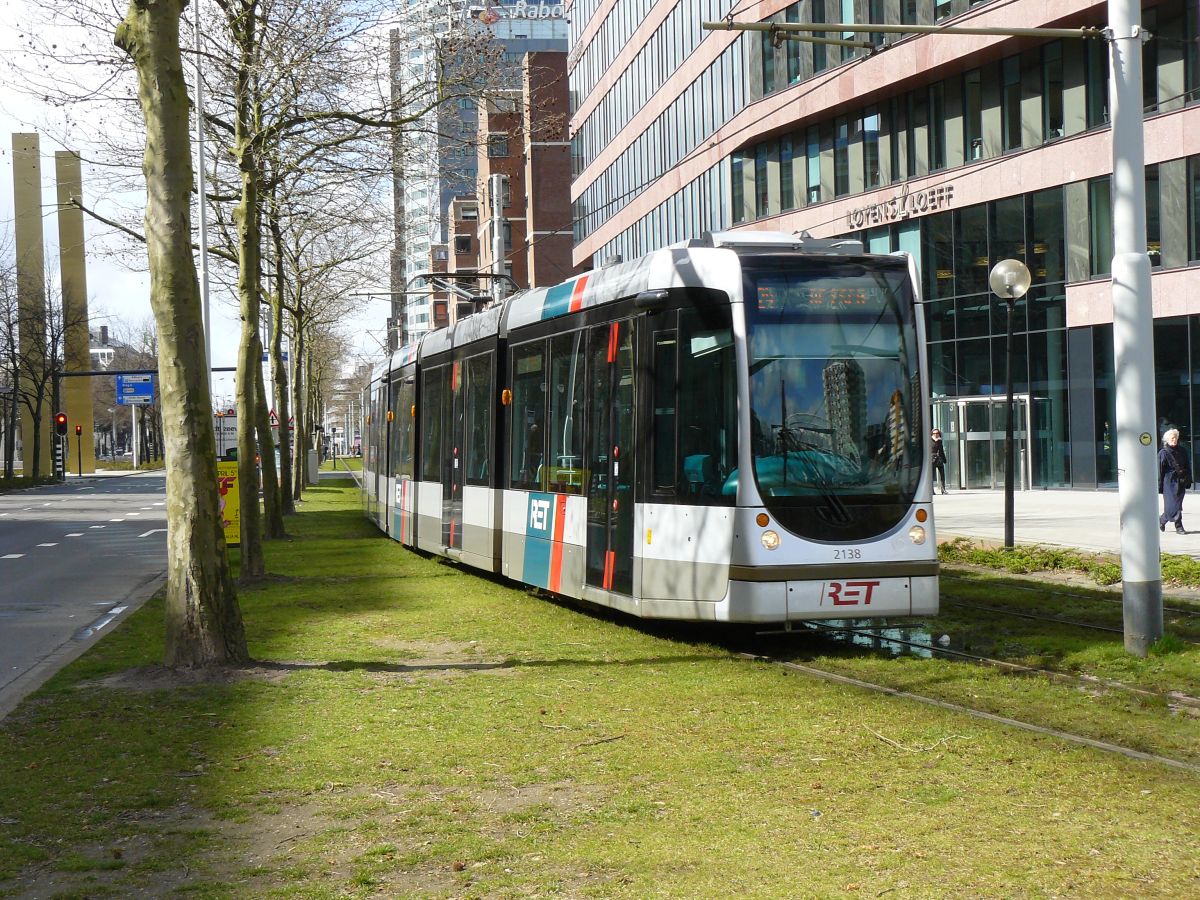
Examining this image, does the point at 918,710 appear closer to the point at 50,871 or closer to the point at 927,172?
the point at 50,871

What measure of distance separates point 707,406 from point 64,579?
1272cm

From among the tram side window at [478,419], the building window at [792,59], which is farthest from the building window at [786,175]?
the tram side window at [478,419]

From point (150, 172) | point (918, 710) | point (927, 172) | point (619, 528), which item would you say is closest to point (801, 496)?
point (619, 528)

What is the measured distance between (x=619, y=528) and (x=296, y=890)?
7.71 meters

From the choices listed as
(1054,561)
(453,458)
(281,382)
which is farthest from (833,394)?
(281,382)

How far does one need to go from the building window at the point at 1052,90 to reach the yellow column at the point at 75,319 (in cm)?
4641

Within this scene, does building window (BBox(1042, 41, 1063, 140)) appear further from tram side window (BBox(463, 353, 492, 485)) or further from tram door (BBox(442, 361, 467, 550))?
tram side window (BBox(463, 353, 492, 485))

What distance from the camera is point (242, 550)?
760 inches

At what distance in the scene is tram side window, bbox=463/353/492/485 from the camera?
58.0 ft

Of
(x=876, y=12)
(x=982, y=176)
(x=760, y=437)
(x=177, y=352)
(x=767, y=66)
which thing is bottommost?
(x=760, y=437)

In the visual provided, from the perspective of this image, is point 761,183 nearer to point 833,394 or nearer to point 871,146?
point 871,146

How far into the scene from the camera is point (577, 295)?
47.6 feet

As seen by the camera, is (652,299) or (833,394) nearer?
(833,394)

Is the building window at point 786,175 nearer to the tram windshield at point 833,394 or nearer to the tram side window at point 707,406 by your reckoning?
the tram windshield at point 833,394
